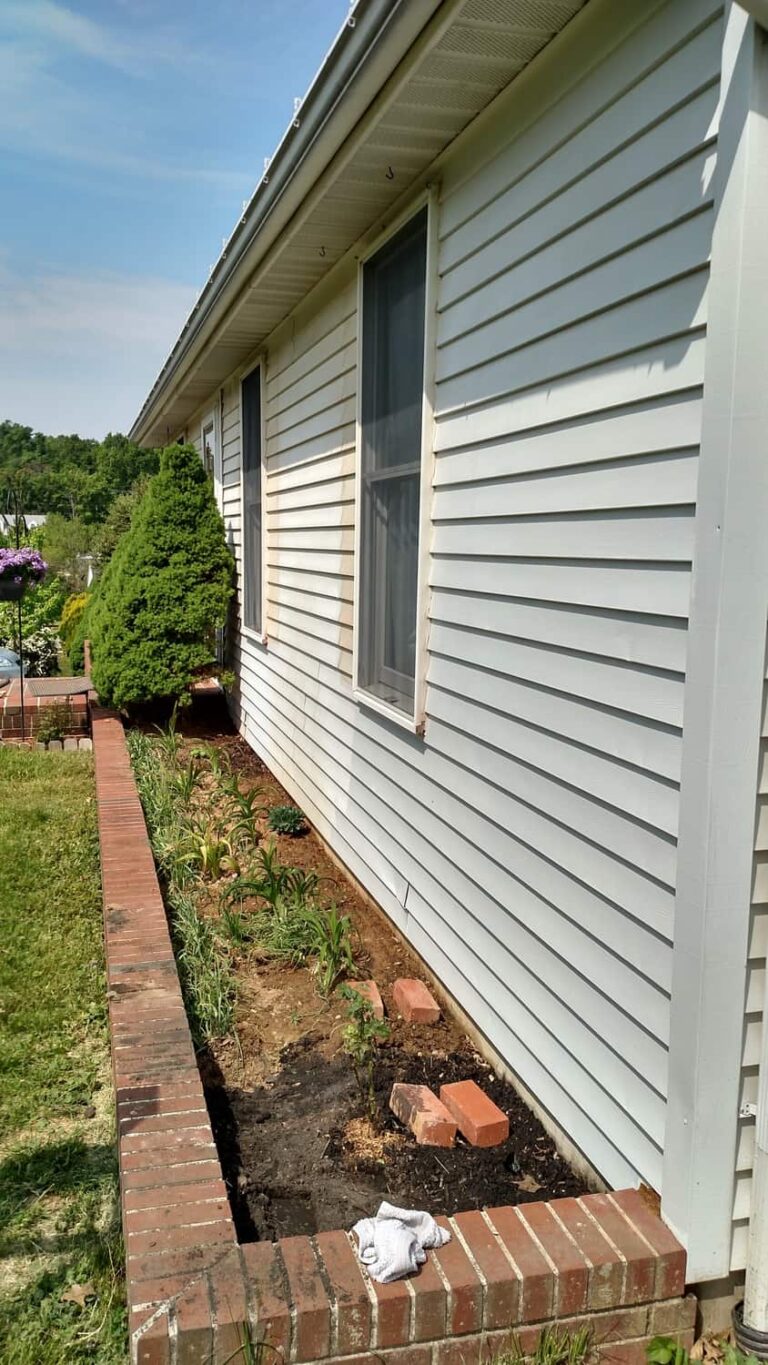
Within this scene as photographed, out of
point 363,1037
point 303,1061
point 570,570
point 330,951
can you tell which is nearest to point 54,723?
point 330,951

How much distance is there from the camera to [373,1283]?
1873 mm

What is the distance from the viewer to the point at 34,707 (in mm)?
8531

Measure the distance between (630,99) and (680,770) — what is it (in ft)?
5.02

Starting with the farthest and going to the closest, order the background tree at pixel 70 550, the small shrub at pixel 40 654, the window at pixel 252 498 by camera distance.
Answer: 1. the background tree at pixel 70 550
2. the small shrub at pixel 40 654
3. the window at pixel 252 498

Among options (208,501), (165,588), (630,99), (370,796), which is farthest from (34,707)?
(630,99)

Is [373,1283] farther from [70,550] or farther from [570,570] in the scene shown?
[70,550]

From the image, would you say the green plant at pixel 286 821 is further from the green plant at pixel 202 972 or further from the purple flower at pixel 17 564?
the purple flower at pixel 17 564

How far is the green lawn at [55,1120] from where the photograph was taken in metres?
2.14

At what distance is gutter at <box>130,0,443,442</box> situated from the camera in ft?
8.43

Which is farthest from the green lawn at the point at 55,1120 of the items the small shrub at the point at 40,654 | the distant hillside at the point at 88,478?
the distant hillside at the point at 88,478

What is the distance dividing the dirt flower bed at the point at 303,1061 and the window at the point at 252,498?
2.79 metres

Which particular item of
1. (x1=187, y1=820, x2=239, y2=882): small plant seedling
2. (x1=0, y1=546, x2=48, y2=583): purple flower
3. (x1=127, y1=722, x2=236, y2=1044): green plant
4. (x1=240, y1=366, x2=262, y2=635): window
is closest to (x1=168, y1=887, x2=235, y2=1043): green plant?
(x1=127, y1=722, x2=236, y2=1044): green plant

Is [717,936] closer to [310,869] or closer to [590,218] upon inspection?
[590,218]

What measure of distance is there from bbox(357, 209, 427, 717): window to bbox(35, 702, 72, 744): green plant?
4.50 meters
